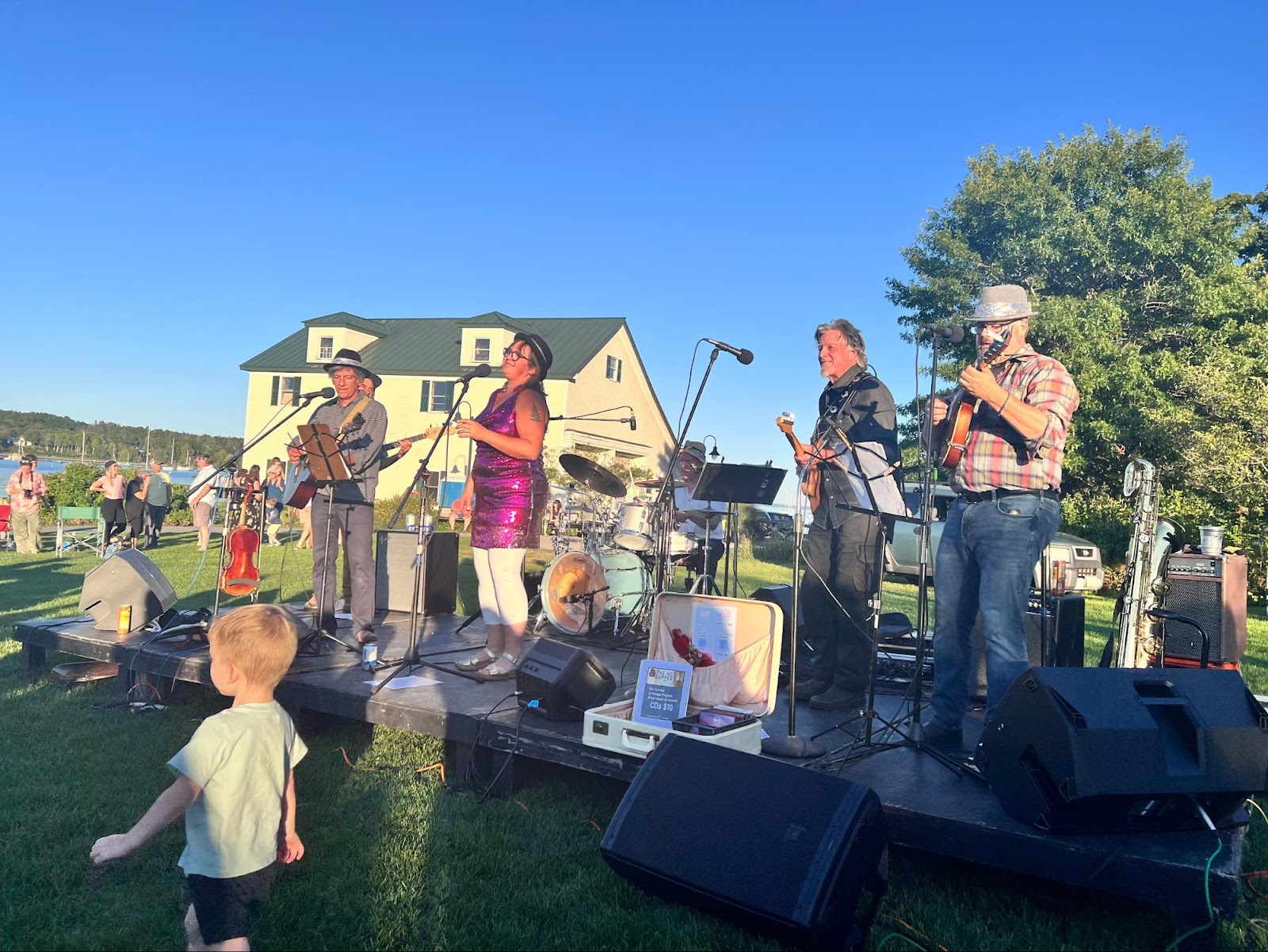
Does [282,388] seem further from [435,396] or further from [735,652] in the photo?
[735,652]

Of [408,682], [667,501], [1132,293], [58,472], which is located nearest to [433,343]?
[58,472]

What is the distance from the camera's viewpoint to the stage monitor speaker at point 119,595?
580 centimetres

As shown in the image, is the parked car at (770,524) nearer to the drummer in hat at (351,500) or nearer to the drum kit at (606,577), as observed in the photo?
the drum kit at (606,577)

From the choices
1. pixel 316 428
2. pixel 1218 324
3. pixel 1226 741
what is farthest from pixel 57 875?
pixel 1218 324

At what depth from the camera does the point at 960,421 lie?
3.76 metres

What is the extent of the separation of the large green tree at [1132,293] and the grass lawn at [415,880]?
41.0 ft

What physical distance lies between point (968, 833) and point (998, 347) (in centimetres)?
197

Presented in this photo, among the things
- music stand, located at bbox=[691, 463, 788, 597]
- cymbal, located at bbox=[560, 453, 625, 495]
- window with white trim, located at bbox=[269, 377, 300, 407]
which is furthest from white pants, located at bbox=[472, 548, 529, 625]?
window with white trim, located at bbox=[269, 377, 300, 407]

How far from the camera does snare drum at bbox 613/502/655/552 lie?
6.93 m

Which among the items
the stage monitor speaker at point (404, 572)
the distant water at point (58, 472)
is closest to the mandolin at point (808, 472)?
the stage monitor speaker at point (404, 572)

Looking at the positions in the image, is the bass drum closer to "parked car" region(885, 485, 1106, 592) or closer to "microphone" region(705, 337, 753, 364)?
"microphone" region(705, 337, 753, 364)

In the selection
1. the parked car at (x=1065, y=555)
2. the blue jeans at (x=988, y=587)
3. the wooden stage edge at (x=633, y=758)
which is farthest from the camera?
the parked car at (x=1065, y=555)

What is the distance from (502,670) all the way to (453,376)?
1038 inches

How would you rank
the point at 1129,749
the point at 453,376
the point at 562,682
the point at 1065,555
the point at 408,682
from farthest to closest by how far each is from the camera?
the point at 453,376
the point at 1065,555
the point at 408,682
the point at 562,682
the point at 1129,749
